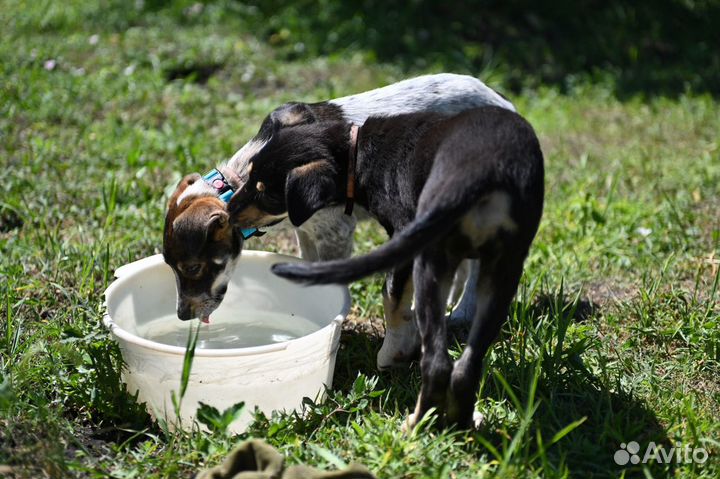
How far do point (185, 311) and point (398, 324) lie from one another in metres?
0.95

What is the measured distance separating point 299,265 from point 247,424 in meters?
0.92

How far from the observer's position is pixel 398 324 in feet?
11.8

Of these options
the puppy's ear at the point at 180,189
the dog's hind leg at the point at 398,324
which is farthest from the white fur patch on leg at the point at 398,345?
the puppy's ear at the point at 180,189

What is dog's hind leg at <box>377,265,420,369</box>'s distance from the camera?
3520 mm

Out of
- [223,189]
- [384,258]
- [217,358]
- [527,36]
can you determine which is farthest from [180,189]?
[527,36]

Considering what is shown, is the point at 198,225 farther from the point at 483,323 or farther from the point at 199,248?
the point at 483,323

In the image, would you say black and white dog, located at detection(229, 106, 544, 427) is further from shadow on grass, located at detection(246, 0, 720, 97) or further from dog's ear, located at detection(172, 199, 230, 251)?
shadow on grass, located at detection(246, 0, 720, 97)

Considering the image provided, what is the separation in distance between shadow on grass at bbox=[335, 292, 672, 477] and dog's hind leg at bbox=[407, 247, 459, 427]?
0.22 metres

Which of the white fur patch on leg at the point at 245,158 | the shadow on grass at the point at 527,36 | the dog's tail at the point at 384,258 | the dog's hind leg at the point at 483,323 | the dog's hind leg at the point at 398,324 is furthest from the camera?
the shadow on grass at the point at 527,36

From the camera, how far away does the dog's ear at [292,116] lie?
151 inches

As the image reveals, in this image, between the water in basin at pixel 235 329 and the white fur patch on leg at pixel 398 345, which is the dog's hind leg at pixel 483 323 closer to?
the white fur patch on leg at pixel 398 345

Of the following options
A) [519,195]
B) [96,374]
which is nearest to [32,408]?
[96,374]

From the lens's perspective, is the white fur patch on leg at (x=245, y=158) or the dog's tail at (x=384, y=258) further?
the white fur patch on leg at (x=245, y=158)

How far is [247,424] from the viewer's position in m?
3.25
